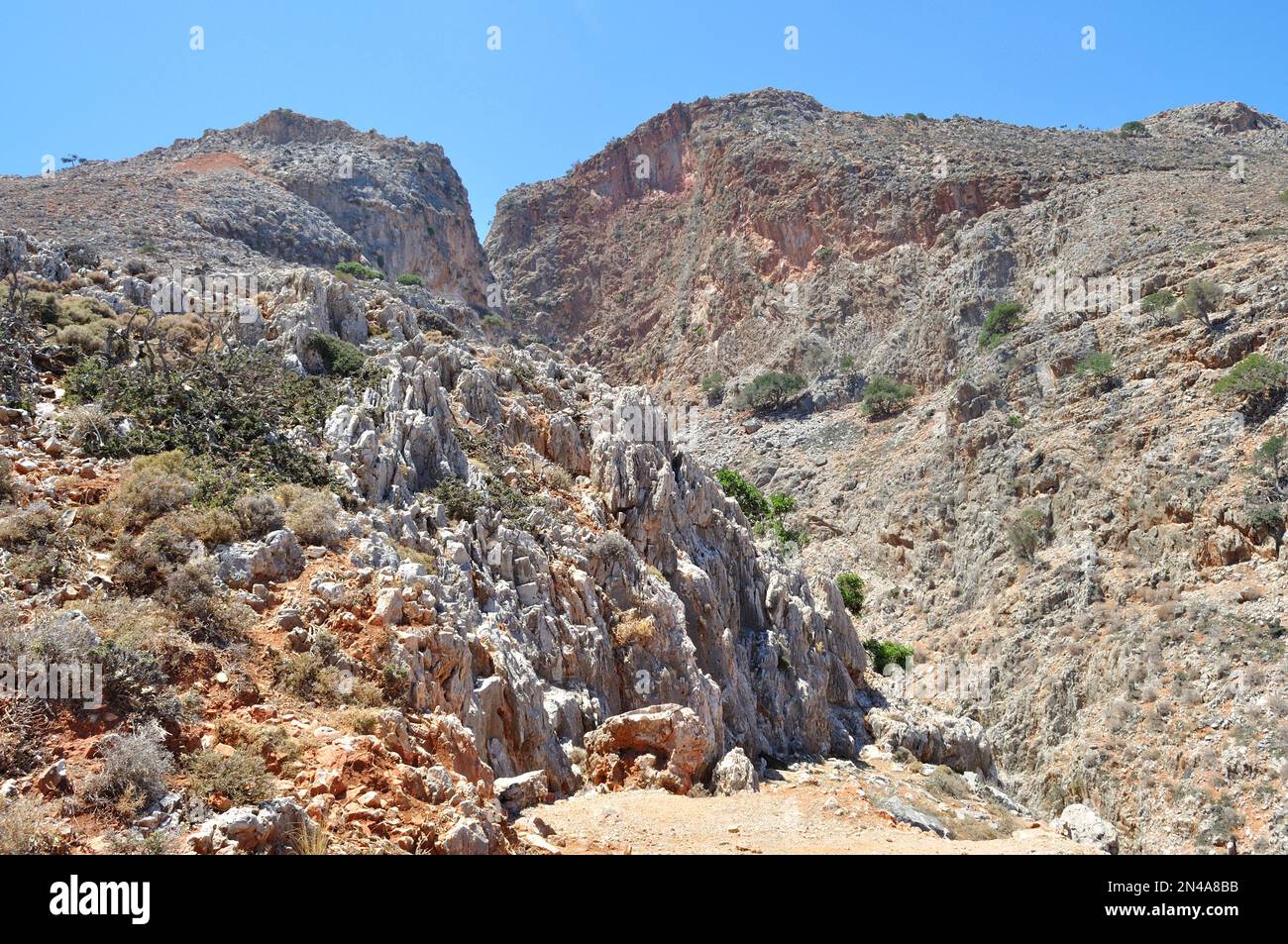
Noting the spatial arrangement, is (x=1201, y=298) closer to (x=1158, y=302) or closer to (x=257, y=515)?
(x=1158, y=302)

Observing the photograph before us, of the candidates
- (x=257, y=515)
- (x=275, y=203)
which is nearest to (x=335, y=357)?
(x=257, y=515)

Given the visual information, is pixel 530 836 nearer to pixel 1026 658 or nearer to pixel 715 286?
pixel 1026 658

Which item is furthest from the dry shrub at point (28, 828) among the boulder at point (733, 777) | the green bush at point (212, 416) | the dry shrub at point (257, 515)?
the boulder at point (733, 777)

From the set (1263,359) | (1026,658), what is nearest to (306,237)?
(1026,658)

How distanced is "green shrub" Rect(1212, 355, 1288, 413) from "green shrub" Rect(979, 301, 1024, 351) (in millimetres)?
13562

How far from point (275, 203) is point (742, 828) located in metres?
47.6

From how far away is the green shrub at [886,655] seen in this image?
29.7 meters

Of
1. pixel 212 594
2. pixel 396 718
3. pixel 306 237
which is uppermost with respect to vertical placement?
pixel 306 237

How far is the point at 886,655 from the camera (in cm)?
2986

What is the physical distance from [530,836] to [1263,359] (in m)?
31.2

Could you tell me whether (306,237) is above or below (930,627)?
above

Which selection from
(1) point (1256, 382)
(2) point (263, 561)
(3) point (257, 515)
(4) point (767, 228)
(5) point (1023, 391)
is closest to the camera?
(2) point (263, 561)

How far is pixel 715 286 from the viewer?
6644 centimetres

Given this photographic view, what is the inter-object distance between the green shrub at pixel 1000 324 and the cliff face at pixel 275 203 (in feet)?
110
